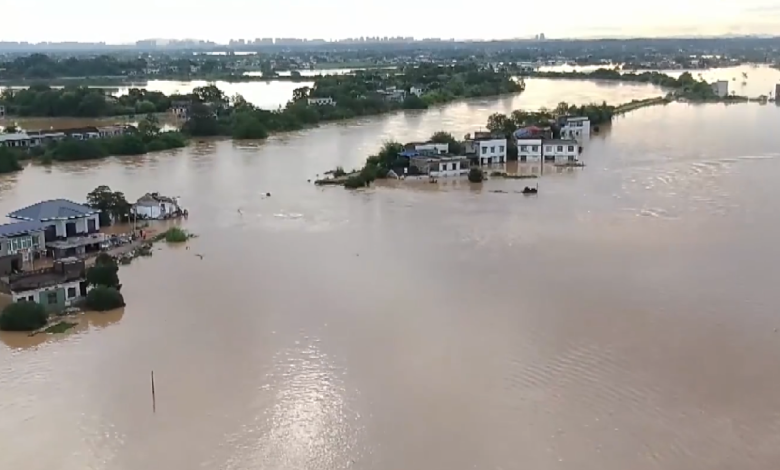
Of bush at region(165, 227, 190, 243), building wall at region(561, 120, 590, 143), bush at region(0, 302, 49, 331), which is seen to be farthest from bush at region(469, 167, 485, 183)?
bush at region(0, 302, 49, 331)

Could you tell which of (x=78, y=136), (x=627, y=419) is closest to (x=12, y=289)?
(x=627, y=419)

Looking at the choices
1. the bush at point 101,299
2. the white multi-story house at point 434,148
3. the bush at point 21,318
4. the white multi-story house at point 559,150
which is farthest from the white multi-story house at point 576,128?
the bush at point 21,318

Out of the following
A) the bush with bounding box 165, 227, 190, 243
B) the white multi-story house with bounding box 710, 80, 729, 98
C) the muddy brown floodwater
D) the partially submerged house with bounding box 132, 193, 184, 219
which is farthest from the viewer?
the white multi-story house with bounding box 710, 80, 729, 98

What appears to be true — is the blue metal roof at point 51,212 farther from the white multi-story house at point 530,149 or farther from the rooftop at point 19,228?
the white multi-story house at point 530,149

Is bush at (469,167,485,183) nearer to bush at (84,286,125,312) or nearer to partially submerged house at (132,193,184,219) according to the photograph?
partially submerged house at (132,193,184,219)

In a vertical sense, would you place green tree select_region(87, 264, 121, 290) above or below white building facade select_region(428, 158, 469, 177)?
below

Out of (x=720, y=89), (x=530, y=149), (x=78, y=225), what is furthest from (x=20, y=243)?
(x=720, y=89)
